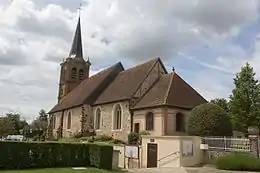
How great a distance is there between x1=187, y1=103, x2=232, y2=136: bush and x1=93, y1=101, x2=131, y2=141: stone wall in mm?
10266

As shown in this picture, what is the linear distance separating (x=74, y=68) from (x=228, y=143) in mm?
38501

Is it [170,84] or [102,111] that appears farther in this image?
[102,111]

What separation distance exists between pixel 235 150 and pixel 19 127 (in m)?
71.5

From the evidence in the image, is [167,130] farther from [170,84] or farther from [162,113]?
[170,84]

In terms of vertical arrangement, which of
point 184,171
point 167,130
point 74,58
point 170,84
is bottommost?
point 184,171

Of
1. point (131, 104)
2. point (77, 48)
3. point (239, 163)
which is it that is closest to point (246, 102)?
point (131, 104)

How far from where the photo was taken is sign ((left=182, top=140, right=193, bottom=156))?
2144 centimetres

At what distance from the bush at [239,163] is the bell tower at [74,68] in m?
39.6

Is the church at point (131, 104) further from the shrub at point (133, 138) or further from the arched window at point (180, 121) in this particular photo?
the shrub at point (133, 138)

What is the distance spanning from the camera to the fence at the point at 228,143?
67.4 ft

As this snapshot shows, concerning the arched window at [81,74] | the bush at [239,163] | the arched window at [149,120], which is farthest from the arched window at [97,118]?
the bush at [239,163]

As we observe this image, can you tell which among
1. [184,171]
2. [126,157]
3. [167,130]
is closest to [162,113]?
[167,130]

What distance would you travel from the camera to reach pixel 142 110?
32281mm

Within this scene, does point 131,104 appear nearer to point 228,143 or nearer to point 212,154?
point 212,154
